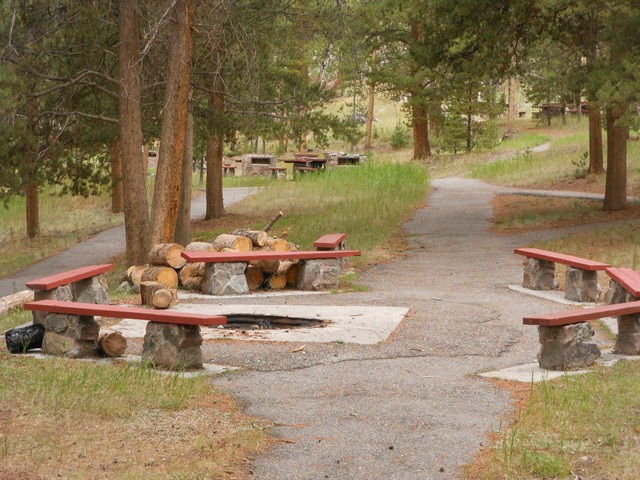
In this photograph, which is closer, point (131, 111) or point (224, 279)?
point (224, 279)

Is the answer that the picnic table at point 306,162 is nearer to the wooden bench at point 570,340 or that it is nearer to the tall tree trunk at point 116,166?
the tall tree trunk at point 116,166

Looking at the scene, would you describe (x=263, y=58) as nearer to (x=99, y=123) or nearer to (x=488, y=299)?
(x=99, y=123)

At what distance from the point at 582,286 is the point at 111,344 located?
628 cm

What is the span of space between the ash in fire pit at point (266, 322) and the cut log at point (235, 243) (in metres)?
3.27

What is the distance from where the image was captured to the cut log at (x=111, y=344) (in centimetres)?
845

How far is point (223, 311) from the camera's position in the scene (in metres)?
10.9

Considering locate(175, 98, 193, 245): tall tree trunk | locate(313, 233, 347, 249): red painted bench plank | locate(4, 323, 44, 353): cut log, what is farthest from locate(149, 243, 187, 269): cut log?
locate(175, 98, 193, 245): tall tree trunk

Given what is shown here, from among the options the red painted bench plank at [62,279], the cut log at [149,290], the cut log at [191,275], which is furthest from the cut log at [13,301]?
the cut log at [191,275]

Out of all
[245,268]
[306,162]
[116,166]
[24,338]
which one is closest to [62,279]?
[24,338]

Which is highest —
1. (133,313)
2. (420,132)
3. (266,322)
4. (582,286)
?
(420,132)

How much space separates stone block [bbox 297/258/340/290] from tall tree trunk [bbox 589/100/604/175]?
59.4 feet

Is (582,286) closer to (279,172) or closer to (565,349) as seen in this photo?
(565,349)

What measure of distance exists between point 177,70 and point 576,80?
8075 mm

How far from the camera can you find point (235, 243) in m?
14.0
